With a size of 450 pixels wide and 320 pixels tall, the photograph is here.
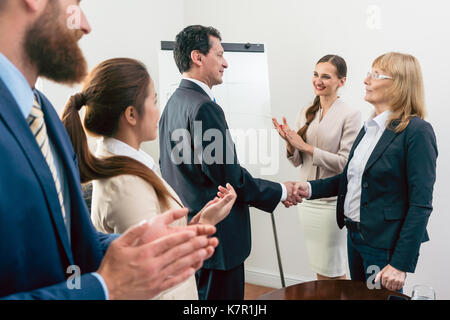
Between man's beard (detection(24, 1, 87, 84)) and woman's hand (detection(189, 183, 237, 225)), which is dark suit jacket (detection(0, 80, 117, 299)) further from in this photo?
woman's hand (detection(189, 183, 237, 225))

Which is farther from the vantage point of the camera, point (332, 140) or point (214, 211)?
point (332, 140)

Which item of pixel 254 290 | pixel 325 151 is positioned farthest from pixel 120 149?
pixel 254 290

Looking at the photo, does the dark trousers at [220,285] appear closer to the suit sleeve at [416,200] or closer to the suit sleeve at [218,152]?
the suit sleeve at [218,152]

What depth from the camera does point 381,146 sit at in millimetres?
1583

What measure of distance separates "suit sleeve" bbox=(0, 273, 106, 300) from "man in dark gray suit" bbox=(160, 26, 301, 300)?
3.63 feet

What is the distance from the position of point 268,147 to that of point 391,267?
1.49 m

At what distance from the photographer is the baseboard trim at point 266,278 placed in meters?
3.05

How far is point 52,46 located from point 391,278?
4.63 ft

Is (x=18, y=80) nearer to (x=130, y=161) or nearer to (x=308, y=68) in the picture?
(x=130, y=161)

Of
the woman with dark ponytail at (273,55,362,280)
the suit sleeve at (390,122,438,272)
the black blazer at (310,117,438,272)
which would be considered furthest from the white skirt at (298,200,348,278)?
the suit sleeve at (390,122,438,272)

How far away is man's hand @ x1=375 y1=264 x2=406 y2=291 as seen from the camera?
1.46 metres

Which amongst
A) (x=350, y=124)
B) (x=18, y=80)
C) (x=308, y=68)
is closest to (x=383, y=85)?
(x=350, y=124)

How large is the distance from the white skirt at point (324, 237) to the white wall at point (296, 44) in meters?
0.58

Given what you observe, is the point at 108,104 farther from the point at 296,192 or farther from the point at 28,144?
the point at 296,192
